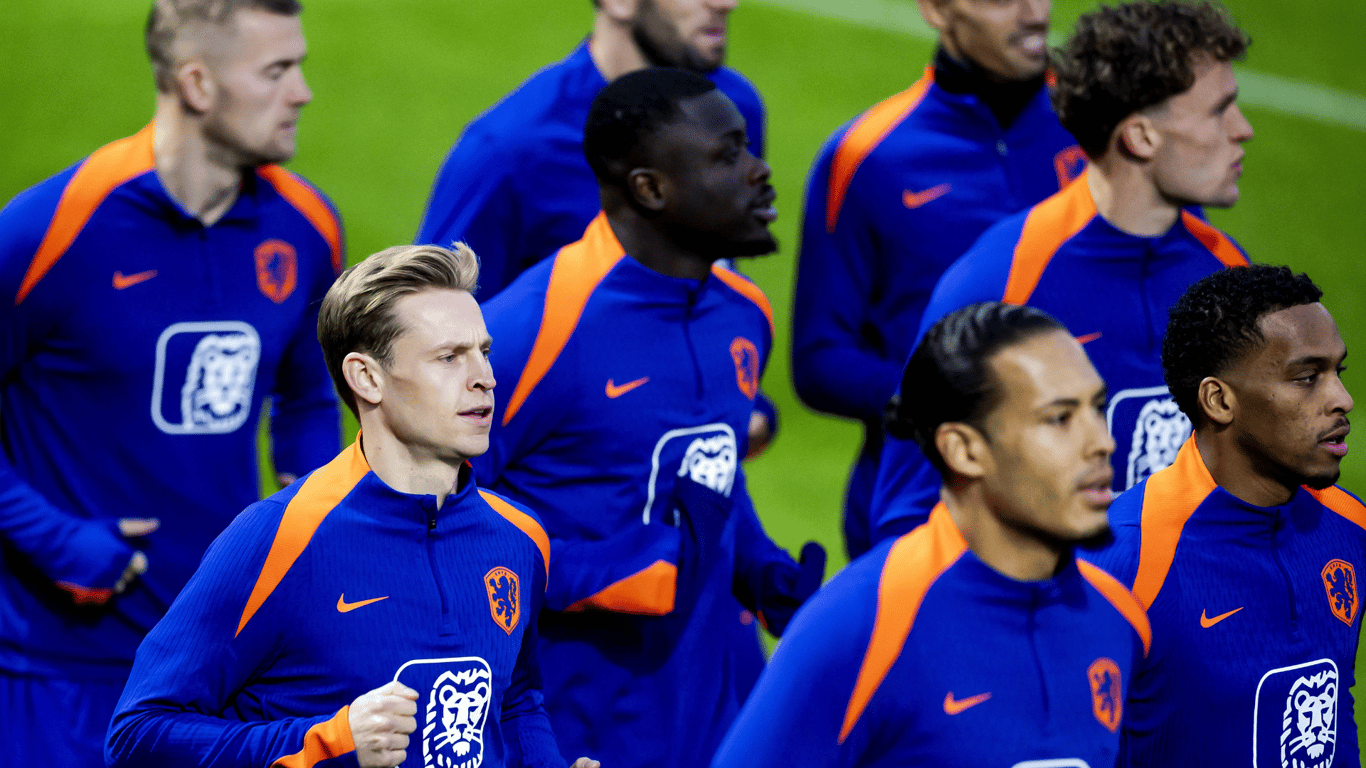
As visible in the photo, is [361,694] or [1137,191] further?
[1137,191]

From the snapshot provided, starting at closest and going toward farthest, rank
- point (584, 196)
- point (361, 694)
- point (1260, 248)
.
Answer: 1. point (361, 694)
2. point (584, 196)
3. point (1260, 248)

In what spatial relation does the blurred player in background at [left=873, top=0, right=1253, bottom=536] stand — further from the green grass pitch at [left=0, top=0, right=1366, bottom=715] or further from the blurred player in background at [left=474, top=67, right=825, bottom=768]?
the green grass pitch at [left=0, top=0, right=1366, bottom=715]

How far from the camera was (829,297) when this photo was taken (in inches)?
218

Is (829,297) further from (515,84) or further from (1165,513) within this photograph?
(515,84)

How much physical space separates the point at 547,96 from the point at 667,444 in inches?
60.6

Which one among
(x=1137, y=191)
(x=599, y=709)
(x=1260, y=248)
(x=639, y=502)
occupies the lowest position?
(x=1260, y=248)

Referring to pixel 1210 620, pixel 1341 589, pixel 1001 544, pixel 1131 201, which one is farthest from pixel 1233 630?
pixel 1131 201

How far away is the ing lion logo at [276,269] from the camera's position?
5.03 m

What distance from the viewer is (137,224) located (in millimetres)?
4898

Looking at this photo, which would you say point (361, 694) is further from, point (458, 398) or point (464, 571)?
point (458, 398)

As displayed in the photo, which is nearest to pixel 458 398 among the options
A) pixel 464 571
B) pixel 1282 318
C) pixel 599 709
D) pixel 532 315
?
pixel 464 571

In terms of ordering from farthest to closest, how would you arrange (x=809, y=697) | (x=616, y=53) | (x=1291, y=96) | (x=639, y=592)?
(x=1291, y=96) < (x=616, y=53) < (x=639, y=592) < (x=809, y=697)

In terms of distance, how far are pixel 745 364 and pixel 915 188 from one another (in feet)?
3.64

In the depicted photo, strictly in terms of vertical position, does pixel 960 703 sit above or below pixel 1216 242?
above
